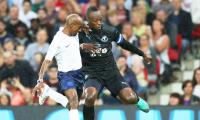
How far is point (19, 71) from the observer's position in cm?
1828

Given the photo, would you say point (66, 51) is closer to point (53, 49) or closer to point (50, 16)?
point (53, 49)

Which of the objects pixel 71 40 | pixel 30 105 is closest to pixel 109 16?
pixel 30 105

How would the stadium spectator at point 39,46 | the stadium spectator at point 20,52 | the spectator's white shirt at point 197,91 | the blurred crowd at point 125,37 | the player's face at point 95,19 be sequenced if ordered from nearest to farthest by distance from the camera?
the player's face at point 95,19, the spectator's white shirt at point 197,91, the blurred crowd at point 125,37, the stadium spectator at point 20,52, the stadium spectator at point 39,46

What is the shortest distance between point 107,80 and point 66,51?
3.22 feet

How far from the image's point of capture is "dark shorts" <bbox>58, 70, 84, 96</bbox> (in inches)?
564

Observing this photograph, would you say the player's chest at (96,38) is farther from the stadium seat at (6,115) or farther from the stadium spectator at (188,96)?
the stadium spectator at (188,96)

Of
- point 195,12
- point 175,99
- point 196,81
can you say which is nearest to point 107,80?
point 175,99

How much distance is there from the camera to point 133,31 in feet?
64.4

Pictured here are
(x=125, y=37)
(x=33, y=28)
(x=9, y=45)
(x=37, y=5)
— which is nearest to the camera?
(x=9, y=45)

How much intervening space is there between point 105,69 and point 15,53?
4.38 metres

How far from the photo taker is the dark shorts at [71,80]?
14328 millimetres

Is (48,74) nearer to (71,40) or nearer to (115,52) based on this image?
(115,52)

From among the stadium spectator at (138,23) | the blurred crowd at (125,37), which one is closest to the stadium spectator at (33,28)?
the blurred crowd at (125,37)

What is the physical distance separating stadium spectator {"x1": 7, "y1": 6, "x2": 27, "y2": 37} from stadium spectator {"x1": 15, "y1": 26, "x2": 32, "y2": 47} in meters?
0.10
